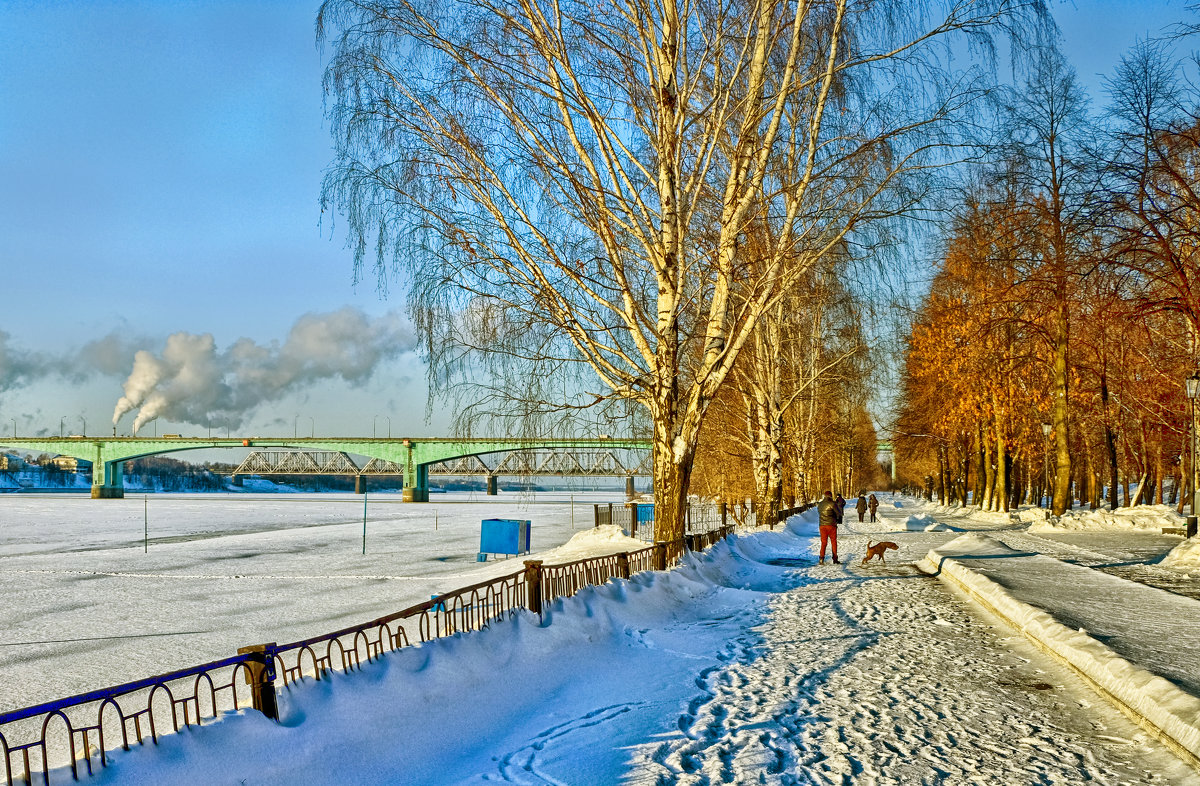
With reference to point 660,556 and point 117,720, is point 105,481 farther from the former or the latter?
point 117,720

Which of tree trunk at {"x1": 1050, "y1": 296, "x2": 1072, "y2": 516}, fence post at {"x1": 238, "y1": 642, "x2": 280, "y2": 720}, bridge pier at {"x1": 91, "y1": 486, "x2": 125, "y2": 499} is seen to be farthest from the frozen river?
bridge pier at {"x1": 91, "y1": 486, "x2": 125, "y2": 499}

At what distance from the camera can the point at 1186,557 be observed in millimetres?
15734

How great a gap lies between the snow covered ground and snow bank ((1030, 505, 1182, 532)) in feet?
54.2

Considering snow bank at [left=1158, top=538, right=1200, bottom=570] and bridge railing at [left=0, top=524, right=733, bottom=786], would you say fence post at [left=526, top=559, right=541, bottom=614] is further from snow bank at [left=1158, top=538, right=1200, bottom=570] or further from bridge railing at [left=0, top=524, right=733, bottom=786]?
snow bank at [left=1158, top=538, right=1200, bottom=570]

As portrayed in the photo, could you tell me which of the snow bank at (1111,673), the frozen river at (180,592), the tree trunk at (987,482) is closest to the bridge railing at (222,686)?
the frozen river at (180,592)

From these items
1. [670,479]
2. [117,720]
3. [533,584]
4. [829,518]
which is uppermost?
[670,479]

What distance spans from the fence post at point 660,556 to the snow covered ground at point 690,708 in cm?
34

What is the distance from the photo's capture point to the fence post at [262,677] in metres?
4.45

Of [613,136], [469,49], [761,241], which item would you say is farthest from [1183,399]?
[469,49]

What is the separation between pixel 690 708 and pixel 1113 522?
25235mm

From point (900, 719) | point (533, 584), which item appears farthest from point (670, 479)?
point (900, 719)

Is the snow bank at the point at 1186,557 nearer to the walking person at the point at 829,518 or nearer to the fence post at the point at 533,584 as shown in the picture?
the walking person at the point at 829,518

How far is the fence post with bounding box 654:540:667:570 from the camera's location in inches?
484

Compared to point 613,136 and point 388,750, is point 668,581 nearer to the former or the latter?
point 613,136
